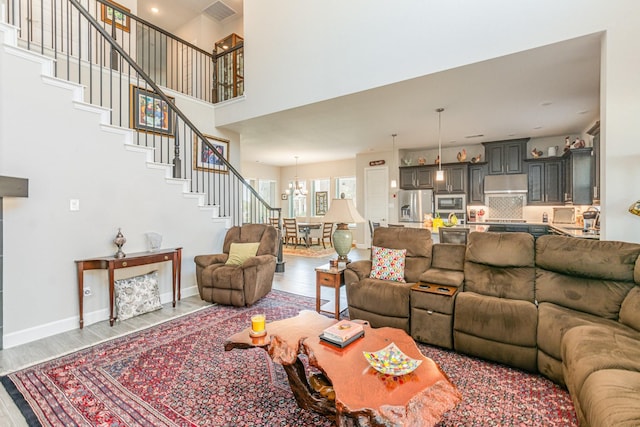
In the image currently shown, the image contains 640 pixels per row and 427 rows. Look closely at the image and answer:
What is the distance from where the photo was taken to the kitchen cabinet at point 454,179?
740cm

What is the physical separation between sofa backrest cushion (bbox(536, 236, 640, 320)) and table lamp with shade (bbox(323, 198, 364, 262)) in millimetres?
1791

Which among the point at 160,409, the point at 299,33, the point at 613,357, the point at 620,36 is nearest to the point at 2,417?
the point at 160,409

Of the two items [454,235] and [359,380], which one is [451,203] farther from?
[359,380]

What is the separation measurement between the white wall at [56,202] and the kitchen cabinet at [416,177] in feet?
20.4

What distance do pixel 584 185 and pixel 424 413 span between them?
20.3 feet

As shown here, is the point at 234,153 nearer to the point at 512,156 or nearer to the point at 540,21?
the point at 540,21

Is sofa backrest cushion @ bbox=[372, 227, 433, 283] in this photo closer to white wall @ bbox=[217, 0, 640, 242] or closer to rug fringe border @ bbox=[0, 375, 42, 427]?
white wall @ bbox=[217, 0, 640, 242]

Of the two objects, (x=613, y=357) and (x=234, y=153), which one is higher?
(x=234, y=153)

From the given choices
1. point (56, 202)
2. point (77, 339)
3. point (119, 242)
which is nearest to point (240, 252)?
point (119, 242)

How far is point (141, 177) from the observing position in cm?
387

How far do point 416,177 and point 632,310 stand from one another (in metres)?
6.12

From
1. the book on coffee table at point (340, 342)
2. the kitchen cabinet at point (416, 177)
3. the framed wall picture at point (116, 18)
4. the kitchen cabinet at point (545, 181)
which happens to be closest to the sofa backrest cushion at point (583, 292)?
the book on coffee table at point (340, 342)

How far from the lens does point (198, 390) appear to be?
2105mm

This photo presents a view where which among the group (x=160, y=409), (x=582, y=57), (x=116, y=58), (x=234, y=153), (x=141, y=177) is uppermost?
(x=116, y=58)
